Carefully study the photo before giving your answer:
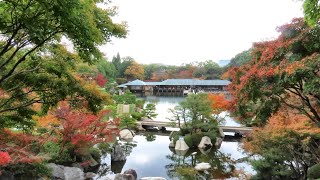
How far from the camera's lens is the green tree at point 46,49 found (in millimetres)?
2914

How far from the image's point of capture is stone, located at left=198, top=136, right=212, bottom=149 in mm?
14742

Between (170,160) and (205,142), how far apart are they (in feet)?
9.27

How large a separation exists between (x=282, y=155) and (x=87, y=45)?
264 inches

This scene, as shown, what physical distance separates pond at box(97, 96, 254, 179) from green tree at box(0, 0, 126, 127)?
235 inches

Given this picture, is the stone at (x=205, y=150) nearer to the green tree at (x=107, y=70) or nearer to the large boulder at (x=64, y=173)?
the large boulder at (x=64, y=173)

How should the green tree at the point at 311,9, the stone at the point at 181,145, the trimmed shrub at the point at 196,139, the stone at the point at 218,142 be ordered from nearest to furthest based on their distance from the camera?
the green tree at the point at 311,9 < the stone at the point at 181,145 < the trimmed shrub at the point at 196,139 < the stone at the point at 218,142

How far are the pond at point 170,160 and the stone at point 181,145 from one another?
0.81ft

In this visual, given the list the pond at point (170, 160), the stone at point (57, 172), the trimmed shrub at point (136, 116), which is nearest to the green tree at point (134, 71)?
the trimmed shrub at point (136, 116)

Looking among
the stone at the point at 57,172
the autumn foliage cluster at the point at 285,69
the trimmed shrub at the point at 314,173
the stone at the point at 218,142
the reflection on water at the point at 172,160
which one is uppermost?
the autumn foliage cluster at the point at 285,69

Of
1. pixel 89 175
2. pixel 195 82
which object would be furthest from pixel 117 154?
pixel 195 82

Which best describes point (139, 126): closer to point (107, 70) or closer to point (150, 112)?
point (150, 112)

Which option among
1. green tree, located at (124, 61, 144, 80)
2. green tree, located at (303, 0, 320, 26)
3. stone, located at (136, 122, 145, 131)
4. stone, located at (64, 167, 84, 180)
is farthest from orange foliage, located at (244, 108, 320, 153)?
green tree, located at (124, 61, 144, 80)

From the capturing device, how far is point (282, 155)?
789 cm

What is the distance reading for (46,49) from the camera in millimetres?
5012
